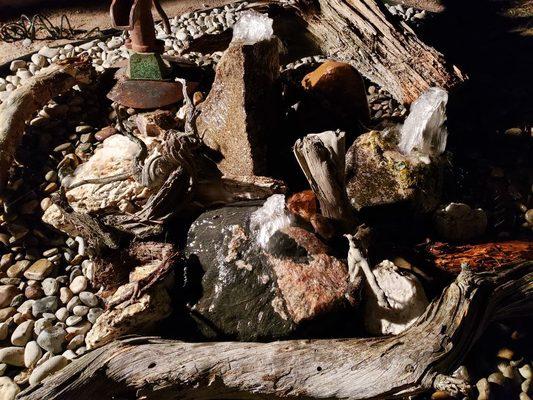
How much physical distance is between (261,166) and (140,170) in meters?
0.57

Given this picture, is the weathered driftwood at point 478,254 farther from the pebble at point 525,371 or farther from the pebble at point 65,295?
the pebble at point 65,295

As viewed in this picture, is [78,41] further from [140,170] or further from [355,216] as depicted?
[355,216]

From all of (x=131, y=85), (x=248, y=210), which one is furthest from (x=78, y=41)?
(x=248, y=210)

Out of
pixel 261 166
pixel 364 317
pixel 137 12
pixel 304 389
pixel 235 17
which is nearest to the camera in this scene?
pixel 304 389

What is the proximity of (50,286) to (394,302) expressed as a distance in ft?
5.04

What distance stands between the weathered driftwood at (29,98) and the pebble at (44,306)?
0.70 metres

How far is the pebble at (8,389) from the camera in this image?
199 cm

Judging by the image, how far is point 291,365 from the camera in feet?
5.80

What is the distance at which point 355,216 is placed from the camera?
2299 millimetres

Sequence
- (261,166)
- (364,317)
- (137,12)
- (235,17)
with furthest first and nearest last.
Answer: (235,17) < (137,12) < (261,166) < (364,317)

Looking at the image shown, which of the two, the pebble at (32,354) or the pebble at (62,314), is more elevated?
the pebble at (62,314)

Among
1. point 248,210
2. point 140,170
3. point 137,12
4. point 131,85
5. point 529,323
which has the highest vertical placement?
point 137,12

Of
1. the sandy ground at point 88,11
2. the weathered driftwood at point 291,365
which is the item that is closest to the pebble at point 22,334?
the weathered driftwood at point 291,365

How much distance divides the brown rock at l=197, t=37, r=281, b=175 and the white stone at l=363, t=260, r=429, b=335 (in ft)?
2.65
